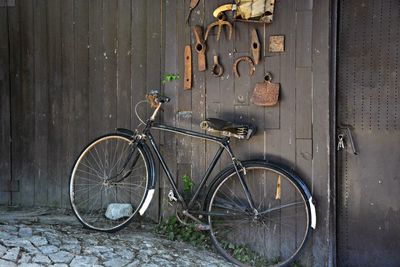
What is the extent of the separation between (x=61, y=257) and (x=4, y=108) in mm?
2136

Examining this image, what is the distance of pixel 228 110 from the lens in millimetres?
4285

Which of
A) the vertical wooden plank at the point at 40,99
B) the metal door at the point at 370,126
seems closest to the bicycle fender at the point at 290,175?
the metal door at the point at 370,126

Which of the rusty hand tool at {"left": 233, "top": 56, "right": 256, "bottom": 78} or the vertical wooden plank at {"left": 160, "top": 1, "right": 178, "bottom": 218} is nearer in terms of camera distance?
the rusty hand tool at {"left": 233, "top": 56, "right": 256, "bottom": 78}

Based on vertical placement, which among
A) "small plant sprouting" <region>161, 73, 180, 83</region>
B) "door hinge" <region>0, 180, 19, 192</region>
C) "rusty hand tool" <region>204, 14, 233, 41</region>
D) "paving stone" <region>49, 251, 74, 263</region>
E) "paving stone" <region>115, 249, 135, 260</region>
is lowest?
"paving stone" <region>115, 249, 135, 260</region>

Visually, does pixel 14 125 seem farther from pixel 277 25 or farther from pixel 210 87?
pixel 277 25

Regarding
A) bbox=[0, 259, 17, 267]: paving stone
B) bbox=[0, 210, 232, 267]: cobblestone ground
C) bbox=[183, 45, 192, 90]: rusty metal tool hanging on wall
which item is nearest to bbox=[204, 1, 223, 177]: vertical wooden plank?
bbox=[183, 45, 192, 90]: rusty metal tool hanging on wall

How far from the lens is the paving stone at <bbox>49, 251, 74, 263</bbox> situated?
3.68m

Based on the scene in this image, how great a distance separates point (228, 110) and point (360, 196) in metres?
1.44

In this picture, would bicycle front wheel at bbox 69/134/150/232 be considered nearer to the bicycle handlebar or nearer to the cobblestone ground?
the cobblestone ground

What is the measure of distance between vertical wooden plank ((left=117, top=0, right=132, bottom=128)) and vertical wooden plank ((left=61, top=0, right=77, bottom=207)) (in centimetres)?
53

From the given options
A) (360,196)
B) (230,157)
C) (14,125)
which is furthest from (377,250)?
(14,125)

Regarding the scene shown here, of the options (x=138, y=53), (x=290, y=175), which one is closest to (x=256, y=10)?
(x=138, y=53)

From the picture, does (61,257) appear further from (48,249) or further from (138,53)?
(138,53)

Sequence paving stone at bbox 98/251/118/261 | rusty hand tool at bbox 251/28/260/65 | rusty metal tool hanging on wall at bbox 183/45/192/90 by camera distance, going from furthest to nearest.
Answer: rusty metal tool hanging on wall at bbox 183/45/192/90 → rusty hand tool at bbox 251/28/260/65 → paving stone at bbox 98/251/118/261
